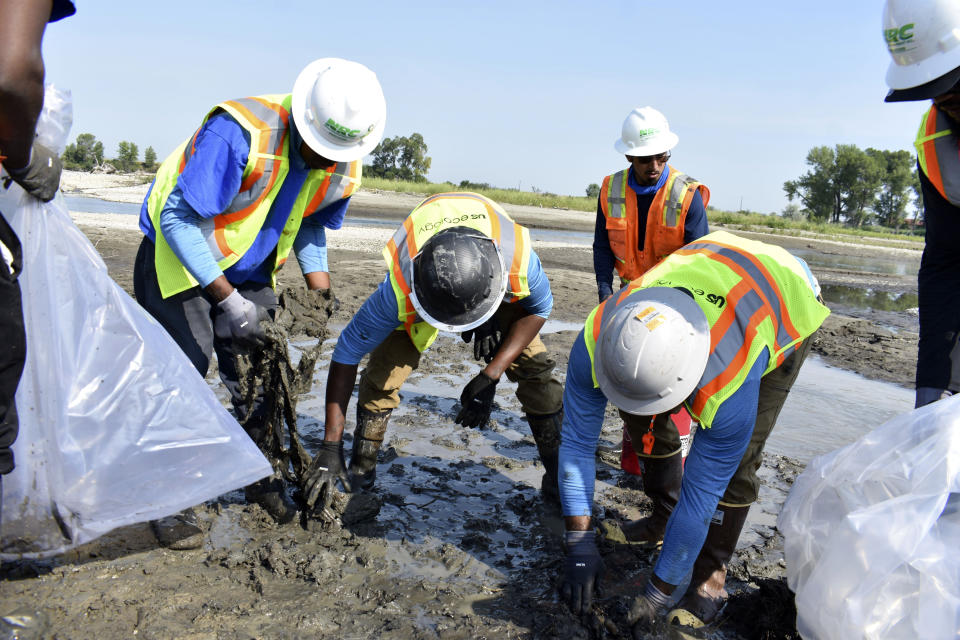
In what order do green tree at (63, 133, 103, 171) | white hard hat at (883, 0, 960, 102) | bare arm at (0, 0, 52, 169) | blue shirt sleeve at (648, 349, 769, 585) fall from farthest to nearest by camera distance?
green tree at (63, 133, 103, 171) < blue shirt sleeve at (648, 349, 769, 585) < white hard hat at (883, 0, 960, 102) < bare arm at (0, 0, 52, 169)

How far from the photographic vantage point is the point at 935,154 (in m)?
2.33

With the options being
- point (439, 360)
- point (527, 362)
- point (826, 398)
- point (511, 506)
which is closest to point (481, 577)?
point (511, 506)

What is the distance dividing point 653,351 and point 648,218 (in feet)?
7.36

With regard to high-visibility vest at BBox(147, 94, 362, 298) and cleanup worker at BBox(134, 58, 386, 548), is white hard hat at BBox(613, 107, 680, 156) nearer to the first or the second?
cleanup worker at BBox(134, 58, 386, 548)

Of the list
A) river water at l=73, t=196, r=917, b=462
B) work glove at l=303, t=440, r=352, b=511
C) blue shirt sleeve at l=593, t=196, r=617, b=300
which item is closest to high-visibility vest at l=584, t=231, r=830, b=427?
work glove at l=303, t=440, r=352, b=511

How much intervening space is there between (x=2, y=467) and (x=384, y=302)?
1.44m

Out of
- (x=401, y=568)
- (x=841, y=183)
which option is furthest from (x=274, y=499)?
(x=841, y=183)

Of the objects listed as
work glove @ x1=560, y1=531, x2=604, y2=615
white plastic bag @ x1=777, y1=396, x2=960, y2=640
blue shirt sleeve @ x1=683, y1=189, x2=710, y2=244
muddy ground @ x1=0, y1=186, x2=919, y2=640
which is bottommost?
muddy ground @ x1=0, y1=186, x2=919, y2=640

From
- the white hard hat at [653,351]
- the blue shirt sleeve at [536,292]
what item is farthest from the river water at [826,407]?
the white hard hat at [653,351]

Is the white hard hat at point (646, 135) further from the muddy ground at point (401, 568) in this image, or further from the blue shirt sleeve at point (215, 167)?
the blue shirt sleeve at point (215, 167)

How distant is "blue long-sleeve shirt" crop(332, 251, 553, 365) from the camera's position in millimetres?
2901

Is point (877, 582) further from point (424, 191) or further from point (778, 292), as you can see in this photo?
point (424, 191)

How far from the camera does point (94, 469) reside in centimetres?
234

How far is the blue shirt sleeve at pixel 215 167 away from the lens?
2729 millimetres
